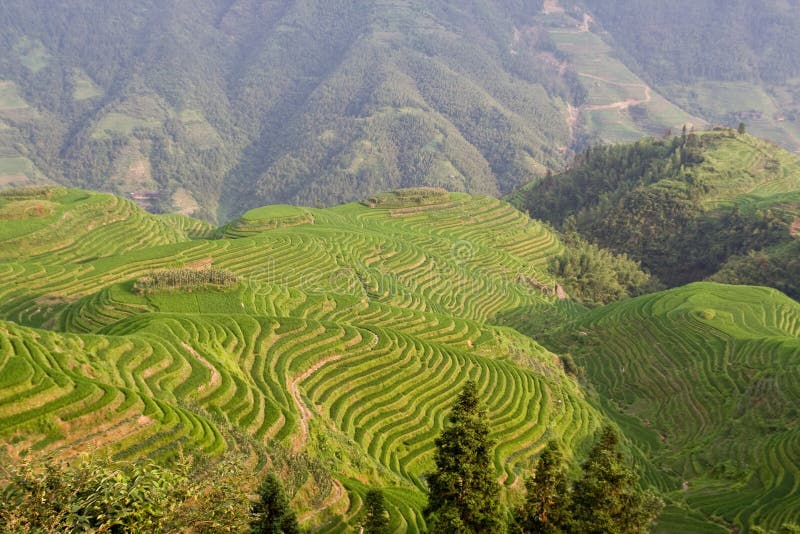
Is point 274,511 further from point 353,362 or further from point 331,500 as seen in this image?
point 353,362

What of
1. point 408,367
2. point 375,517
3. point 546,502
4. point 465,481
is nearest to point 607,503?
point 546,502

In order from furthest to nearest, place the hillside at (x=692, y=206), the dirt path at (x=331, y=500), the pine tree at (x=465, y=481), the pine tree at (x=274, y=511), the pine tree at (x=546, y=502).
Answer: the hillside at (x=692, y=206), the dirt path at (x=331, y=500), the pine tree at (x=546, y=502), the pine tree at (x=465, y=481), the pine tree at (x=274, y=511)

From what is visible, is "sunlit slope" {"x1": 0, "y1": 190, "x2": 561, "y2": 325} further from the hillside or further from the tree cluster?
the tree cluster

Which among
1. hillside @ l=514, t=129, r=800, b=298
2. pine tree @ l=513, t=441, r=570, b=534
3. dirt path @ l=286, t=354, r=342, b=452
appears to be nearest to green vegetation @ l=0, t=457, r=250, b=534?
pine tree @ l=513, t=441, r=570, b=534

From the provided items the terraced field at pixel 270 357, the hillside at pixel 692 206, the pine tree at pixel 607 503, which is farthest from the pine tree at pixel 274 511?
the hillside at pixel 692 206

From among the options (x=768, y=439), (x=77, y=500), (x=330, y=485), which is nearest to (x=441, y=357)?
(x=330, y=485)

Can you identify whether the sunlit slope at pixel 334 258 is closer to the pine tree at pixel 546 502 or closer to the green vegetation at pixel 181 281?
the green vegetation at pixel 181 281
